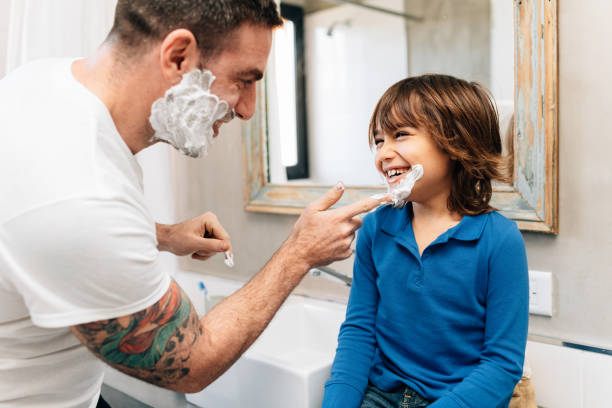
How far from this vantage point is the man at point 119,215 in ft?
2.13

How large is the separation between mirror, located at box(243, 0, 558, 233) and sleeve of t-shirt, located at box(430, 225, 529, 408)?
189mm

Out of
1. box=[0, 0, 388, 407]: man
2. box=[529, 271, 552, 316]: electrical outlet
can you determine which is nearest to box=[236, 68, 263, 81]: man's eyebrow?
box=[0, 0, 388, 407]: man

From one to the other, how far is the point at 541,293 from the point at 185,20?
855 mm

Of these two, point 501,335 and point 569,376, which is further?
point 569,376

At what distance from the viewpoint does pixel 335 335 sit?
53.4 inches

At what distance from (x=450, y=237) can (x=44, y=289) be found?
0.66m

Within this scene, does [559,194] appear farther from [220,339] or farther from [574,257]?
[220,339]

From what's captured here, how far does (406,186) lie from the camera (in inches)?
36.2

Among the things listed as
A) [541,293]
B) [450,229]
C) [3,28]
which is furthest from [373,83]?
[3,28]

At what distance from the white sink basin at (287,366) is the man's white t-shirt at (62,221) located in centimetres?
40

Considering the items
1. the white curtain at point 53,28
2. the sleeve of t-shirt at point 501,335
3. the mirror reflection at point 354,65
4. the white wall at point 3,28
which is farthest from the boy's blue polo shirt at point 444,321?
the white wall at point 3,28

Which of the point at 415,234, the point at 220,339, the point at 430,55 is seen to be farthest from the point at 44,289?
the point at 430,55

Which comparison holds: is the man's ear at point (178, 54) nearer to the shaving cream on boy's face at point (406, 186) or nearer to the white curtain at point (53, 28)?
the shaving cream on boy's face at point (406, 186)

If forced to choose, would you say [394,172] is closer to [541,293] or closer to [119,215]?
[541,293]
